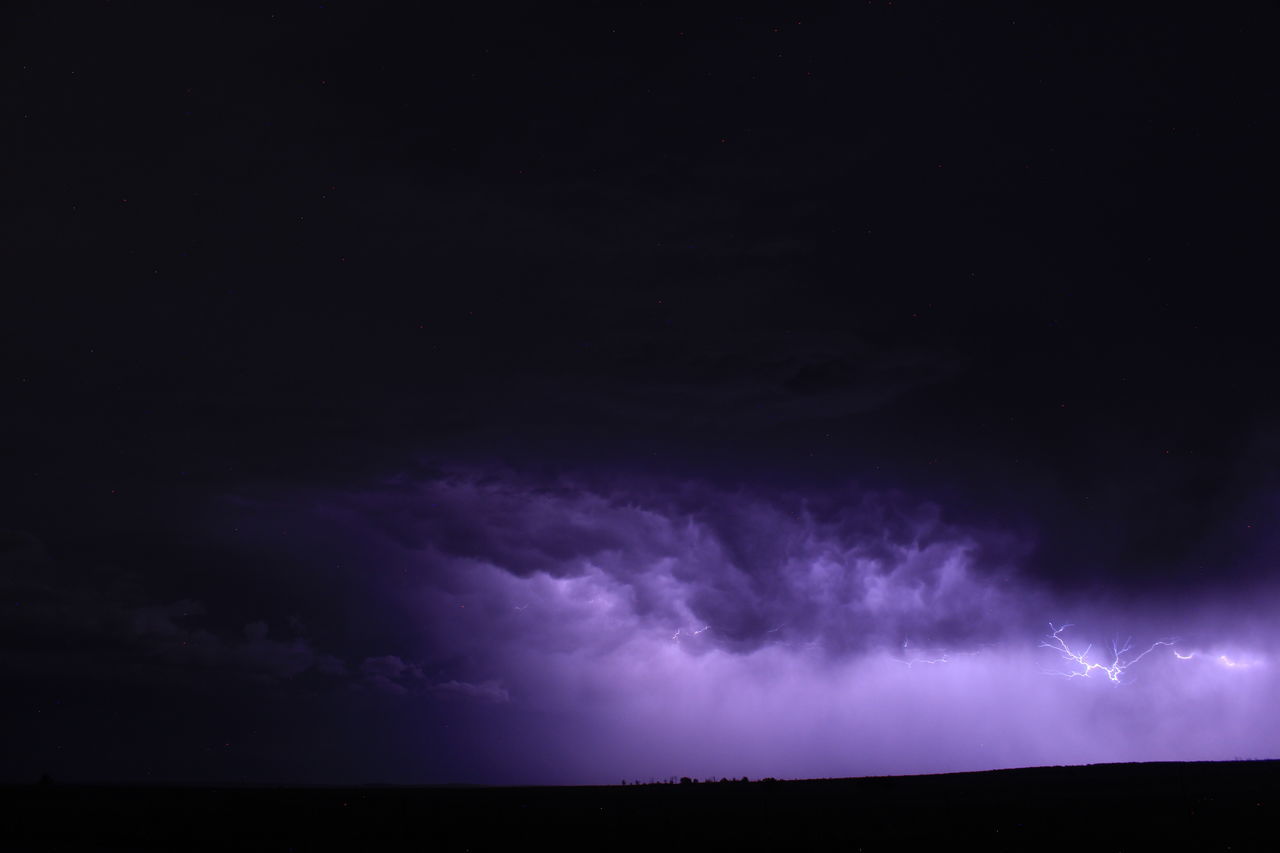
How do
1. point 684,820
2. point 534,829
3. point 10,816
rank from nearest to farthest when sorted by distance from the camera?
point 534,829 < point 684,820 < point 10,816

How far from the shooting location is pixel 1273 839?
35250 millimetres

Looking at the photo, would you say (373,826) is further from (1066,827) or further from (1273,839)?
(1273,839)

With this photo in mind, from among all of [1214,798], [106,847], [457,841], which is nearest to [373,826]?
[457,841]

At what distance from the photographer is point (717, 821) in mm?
50156

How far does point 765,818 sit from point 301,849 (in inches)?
958

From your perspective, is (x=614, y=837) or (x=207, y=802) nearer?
(x=614, y=837)

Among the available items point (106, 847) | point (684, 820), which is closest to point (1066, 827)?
point (684, 820)

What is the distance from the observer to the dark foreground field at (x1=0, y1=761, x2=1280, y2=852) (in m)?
39.9

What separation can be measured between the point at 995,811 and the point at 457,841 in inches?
1185

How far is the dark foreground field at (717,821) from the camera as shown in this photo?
1570 inches

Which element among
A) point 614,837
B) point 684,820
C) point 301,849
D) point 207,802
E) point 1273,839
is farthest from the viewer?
point 207,802

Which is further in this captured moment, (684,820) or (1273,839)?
(684,820)

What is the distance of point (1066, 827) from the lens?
138 ft

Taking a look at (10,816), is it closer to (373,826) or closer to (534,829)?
(373,826)
